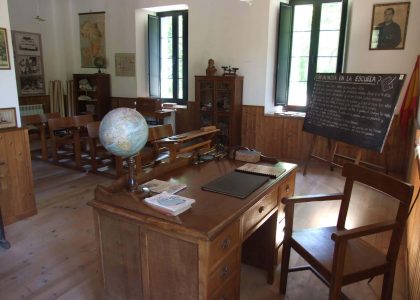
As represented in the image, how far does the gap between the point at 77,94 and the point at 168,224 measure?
6474 millimetres

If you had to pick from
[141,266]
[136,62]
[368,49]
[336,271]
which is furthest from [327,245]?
[136,62]

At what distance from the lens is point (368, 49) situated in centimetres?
483

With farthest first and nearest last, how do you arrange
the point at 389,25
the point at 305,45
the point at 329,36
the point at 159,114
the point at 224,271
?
the point at 159,114, the point at 305,45, the point at 329,36, the point at 389,25, the point at 224,271

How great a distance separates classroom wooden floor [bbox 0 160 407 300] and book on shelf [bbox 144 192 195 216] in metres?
1.00

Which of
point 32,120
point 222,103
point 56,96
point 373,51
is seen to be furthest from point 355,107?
point 56,96

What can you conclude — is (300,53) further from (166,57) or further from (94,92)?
(94,92)

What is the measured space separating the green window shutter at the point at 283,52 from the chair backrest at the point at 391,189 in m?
3.84

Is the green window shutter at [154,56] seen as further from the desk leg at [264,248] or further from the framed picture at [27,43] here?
the desk leg at [264,248]

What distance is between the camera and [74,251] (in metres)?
2.68

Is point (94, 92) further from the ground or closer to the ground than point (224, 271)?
further from the ground

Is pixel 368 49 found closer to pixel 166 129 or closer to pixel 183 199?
pixel 166 129

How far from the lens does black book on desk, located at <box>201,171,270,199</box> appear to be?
1.80 metres

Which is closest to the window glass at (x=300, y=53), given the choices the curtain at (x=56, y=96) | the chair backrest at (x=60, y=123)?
the chair backrest at (x=60, y=123)

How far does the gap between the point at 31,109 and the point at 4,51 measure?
170 inches
